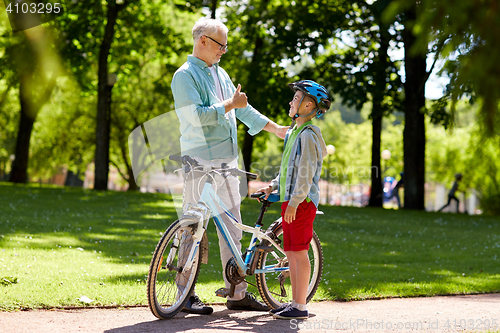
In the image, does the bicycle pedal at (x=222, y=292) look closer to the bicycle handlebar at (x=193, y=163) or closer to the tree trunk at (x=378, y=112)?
the bicycle handlebar at (x=193, y=163)

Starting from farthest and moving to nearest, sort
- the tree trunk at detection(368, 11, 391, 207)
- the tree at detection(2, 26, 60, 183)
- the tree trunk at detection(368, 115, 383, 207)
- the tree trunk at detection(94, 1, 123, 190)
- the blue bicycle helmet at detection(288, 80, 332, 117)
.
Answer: the tree trunk at detection(368, 115, 383, 207)
the tree trunk at detection(368, 11, 391, 207)
the tree at detection(2, 26, 60, 183)
the tree trunk at detection(94, 1, 123, 190)
the blue bicycle helmet at detection(288, 80, 332, 117)

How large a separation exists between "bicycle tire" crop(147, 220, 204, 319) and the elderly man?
0.74ft

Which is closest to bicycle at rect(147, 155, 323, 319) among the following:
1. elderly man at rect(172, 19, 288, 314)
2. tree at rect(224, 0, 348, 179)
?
elderly man at rect(172, 19, 288, 314)

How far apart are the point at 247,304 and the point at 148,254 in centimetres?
296

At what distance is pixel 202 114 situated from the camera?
4.24 m

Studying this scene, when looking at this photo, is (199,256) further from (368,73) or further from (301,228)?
(368,73)

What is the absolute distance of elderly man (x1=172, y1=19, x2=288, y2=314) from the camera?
432cm

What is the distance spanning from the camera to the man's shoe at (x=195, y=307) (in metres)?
4.52

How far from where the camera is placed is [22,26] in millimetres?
18125

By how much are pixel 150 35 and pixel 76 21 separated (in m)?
3.28

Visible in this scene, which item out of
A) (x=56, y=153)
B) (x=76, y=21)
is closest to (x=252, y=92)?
(x=76, y=21)

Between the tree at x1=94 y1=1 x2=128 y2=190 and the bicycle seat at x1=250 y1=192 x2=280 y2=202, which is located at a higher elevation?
the tree at x1=94 y1=1 x2=128 y2=190

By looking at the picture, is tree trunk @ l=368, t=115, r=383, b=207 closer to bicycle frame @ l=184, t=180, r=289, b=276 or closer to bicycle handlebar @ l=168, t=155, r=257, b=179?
bicycle frame @ l=184, t=180, r=289, b=276

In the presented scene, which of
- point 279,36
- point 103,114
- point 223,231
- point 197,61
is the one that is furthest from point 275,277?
point 279,36
